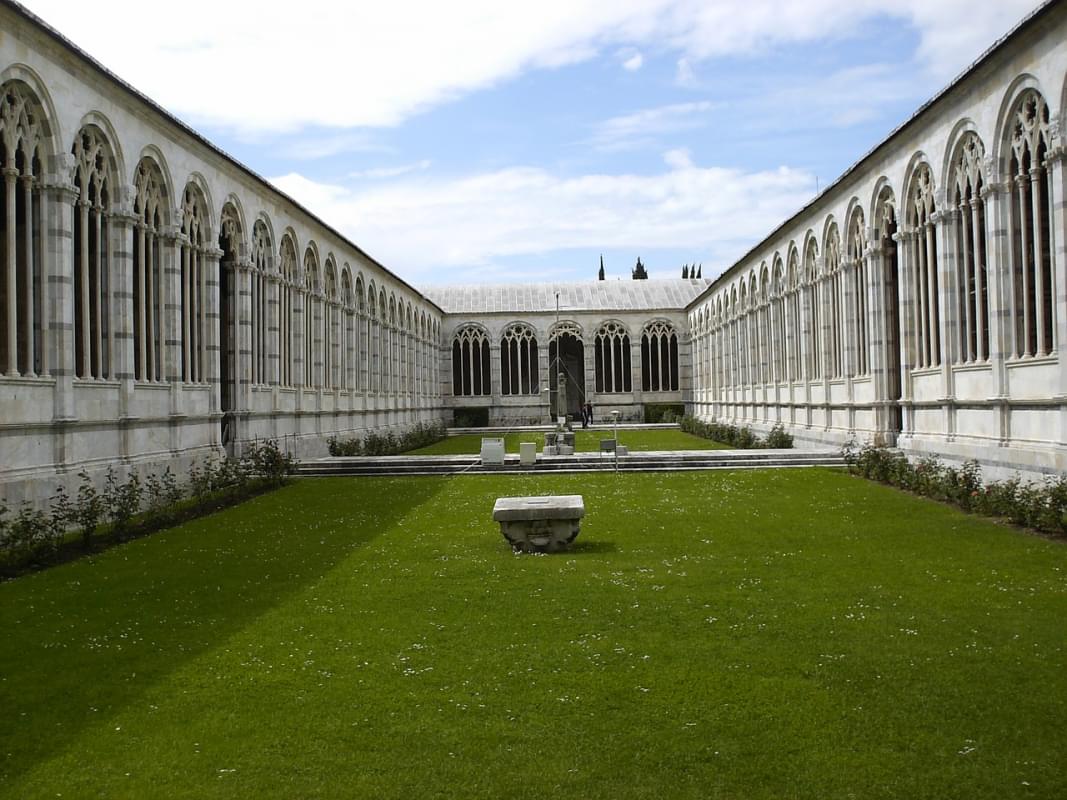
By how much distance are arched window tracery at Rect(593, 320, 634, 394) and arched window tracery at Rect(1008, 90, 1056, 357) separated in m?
41.5

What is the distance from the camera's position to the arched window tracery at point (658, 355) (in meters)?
58.5

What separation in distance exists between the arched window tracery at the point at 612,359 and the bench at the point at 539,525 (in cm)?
4618

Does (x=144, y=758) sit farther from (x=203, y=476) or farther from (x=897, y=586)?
(x=203, y=476)

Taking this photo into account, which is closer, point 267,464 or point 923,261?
point 923,261

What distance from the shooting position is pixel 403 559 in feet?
40.2

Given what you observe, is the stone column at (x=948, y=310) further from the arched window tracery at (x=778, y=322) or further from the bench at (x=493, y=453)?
the arched window tracery at (x=778, y=322)

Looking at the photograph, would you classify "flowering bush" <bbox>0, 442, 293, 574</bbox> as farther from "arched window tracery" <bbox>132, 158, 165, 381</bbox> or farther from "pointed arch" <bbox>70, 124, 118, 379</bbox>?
"arched window tracery" <bbox>132, 158, 165, 381</bbox>

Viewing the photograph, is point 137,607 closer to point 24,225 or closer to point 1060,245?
point 24,225

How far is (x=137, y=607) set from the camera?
32.3ft

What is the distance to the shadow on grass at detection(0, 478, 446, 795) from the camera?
6.68m

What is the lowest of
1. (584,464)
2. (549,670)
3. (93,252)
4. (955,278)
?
(549,670)

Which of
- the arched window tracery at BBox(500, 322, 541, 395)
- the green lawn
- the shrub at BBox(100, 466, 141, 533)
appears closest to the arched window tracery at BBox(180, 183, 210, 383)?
the shrub at BBox(100, 466, 141, 533)

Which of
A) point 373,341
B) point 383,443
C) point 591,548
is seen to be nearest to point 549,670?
point 591,548

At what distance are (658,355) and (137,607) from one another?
50.3 m
